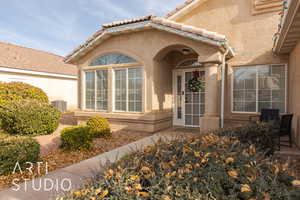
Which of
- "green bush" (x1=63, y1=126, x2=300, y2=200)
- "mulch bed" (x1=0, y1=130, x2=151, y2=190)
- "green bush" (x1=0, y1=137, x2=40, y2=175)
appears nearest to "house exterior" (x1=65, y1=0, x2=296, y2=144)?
"mulch bed" (x1=0, y1=130, x2=151, y2=190)

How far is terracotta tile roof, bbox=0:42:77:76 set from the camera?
15.6m

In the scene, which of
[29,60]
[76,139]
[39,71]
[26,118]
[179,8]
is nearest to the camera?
[76,139]

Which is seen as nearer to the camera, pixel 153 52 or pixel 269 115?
pixel 269 115

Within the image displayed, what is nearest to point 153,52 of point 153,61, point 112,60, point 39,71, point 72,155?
point 153,61

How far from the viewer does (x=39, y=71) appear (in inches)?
648

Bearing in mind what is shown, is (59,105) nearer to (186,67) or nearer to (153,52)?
(153,52)

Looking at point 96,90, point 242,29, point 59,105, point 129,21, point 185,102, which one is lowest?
point 59,105

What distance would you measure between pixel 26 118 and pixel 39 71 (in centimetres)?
1111

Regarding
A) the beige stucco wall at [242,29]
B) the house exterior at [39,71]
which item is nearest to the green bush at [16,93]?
the house exterior at [39,71]

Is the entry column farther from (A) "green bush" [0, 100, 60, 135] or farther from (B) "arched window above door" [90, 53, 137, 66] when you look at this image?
(A) "green bush" [0, 100, 60, 135]

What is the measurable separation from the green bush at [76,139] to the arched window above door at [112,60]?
14.3 feet

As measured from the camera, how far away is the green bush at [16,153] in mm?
3992

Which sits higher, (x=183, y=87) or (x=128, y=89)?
(x=183, y=87)

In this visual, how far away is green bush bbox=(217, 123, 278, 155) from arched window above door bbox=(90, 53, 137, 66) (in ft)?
19.8
